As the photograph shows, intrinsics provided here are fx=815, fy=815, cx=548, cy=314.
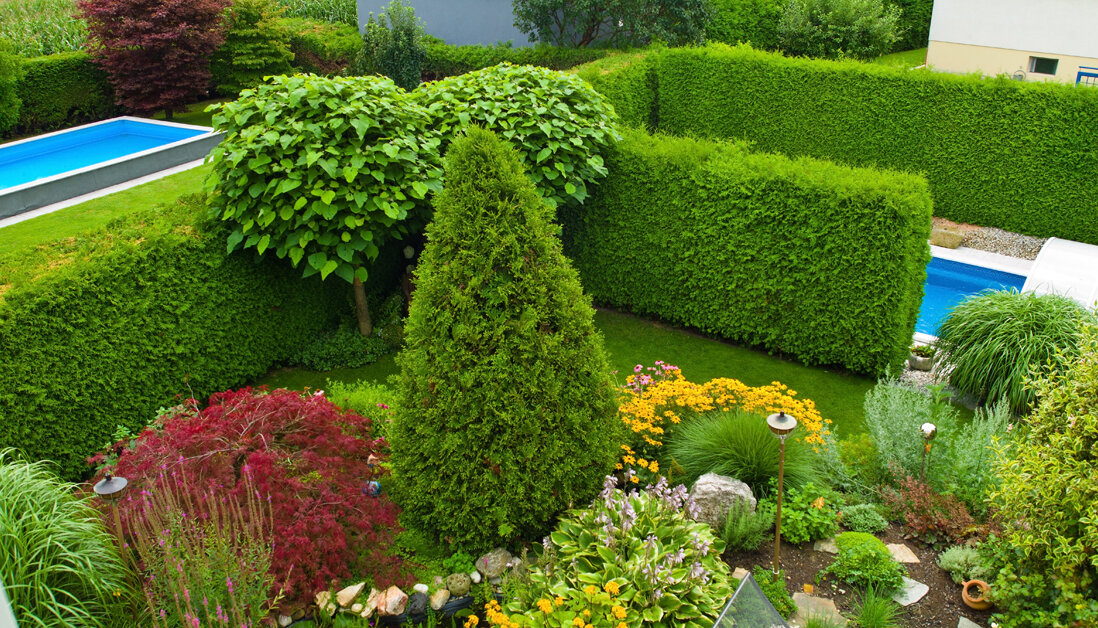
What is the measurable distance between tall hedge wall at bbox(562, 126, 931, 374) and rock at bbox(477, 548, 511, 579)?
194 inches

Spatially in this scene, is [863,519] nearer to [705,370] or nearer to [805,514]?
[805,514]

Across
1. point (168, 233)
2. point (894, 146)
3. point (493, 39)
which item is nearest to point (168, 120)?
point (493, 39)

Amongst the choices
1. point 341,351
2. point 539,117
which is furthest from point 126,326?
point 539,117

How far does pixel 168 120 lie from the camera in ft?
59.2

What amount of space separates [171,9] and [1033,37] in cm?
1682

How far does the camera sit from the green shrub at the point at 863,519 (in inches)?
229

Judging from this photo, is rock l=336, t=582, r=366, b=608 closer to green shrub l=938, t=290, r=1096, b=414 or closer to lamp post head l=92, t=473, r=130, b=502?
lamp post head l=92, t=473, r=130, b=502

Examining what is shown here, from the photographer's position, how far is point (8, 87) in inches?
635

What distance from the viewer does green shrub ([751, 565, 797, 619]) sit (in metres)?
5.04

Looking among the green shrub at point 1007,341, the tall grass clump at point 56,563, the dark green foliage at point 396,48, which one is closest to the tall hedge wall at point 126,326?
the tall grass clump at point 56,563

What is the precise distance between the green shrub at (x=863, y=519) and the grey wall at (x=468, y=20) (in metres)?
15.1

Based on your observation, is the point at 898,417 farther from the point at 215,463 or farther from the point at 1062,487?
the point at 215,463

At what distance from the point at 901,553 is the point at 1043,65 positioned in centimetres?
1376

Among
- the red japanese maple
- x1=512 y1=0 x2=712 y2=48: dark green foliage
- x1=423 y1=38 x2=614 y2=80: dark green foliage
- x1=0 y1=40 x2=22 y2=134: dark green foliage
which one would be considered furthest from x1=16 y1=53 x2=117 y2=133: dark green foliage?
x1=512 y1=0 x2=712 y2=48: dark green foliage
